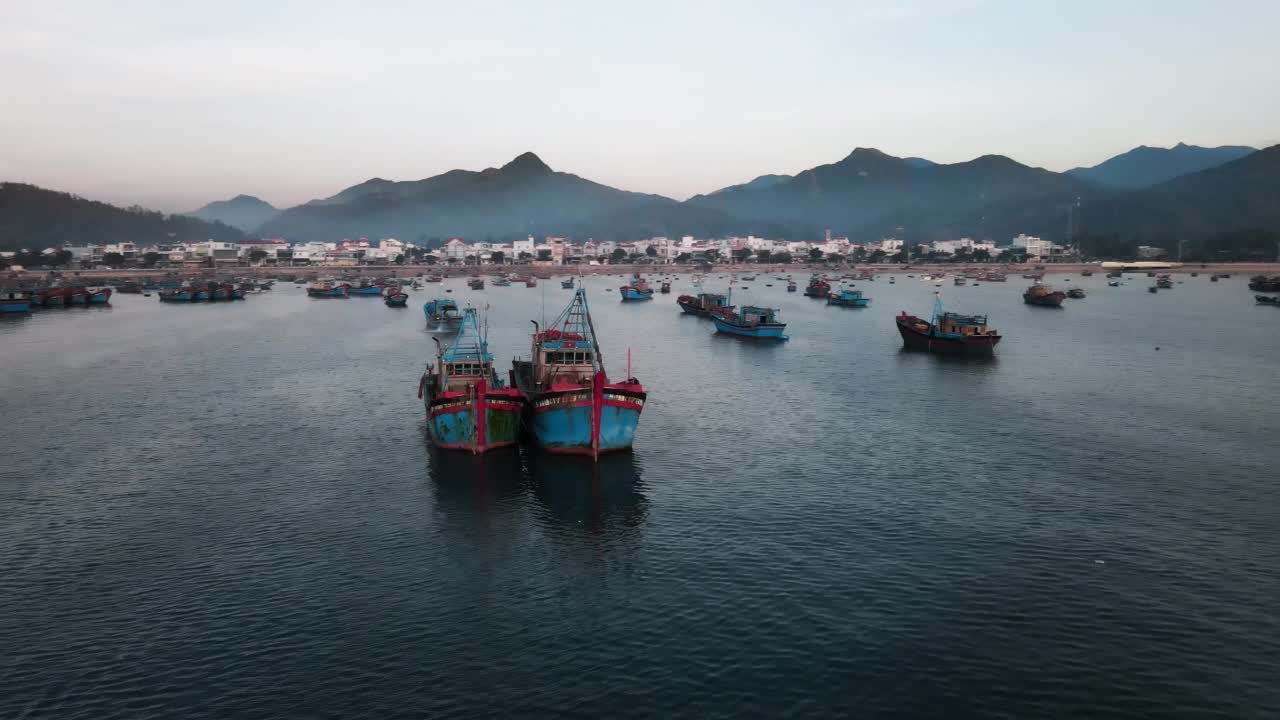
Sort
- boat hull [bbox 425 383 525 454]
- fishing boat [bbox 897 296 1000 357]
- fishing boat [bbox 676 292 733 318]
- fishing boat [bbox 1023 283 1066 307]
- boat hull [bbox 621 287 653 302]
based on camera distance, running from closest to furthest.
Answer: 1. boat hull [bbox 425 383 525 454]
2. fishing boat [bbox 897 296 1000 357]
3. fishing boat [bbox 676 292 733 318]
4. fishing boat [bbox 1023 283 1066 307]
5. boat hull [bbox 621 287 653 302]

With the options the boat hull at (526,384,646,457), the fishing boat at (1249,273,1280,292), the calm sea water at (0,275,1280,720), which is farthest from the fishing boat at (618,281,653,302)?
the fishing boat at (1249,273,1280,292)

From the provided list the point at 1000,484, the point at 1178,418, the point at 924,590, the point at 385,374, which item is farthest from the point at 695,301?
the point at 924,590

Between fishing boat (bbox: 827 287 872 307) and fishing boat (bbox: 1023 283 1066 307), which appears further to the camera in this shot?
fishing boat (bbox: 827 287 872 307)

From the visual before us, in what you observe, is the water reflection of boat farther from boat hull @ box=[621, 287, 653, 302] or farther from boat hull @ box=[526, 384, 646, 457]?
boat hull @ box=[621, 287, 653, 302]

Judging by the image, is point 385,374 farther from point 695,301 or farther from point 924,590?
point 695,301

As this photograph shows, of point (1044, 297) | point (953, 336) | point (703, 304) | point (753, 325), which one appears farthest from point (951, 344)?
point (1044, 297)

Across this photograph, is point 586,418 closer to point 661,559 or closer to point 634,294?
point 661,559
